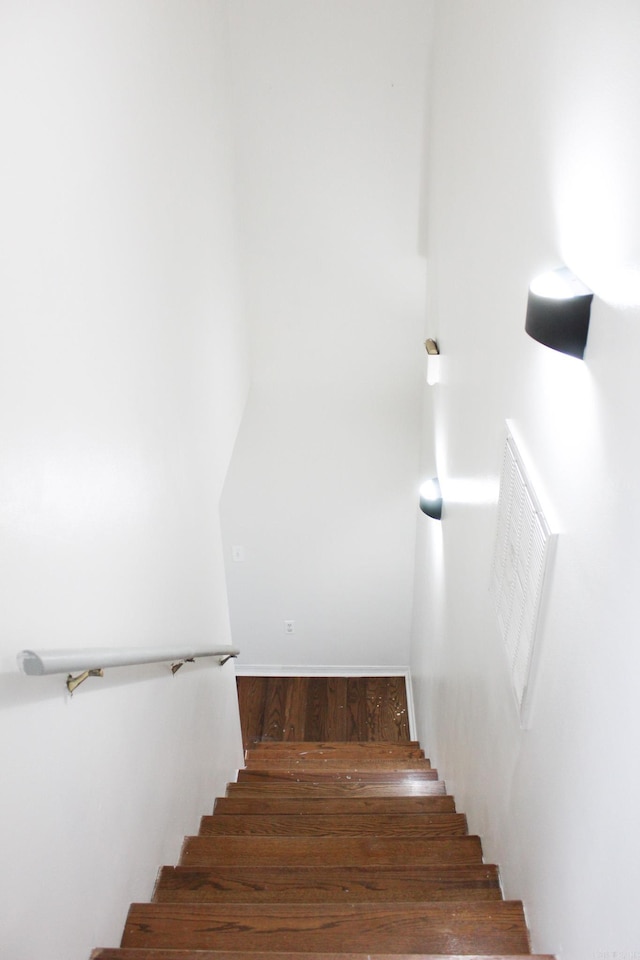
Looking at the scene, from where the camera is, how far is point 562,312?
4.54 ft

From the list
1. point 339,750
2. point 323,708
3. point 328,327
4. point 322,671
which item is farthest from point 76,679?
point 322,671

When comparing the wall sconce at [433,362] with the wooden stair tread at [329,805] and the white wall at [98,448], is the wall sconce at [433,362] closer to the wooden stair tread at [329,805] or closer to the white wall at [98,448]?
the white wall at [98,448]

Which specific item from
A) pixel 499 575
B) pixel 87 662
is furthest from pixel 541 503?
pixel 87 662

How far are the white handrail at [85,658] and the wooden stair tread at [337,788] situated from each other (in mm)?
1394

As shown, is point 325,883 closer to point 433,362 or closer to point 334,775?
point 334,775

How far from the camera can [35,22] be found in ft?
4.69

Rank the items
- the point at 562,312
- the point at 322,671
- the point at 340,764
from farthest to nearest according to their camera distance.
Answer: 1. the point at 322,671
2. the point at 340,764
3. the point at 562,312

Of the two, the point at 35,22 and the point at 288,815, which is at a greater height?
the point at 35,22

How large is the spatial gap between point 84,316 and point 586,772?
146cm

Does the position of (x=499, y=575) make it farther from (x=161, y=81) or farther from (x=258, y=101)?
(x=258, y=101)

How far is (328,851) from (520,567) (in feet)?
4.46

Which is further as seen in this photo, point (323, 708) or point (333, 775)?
point (323, 708)

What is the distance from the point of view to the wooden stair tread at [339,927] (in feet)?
6.24

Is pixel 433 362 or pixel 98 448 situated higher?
pixel 98 448
